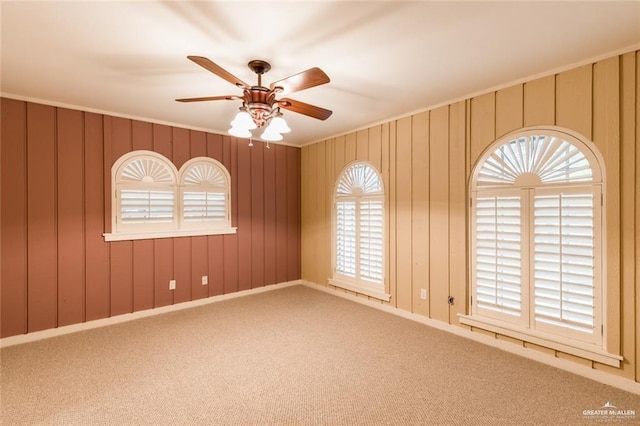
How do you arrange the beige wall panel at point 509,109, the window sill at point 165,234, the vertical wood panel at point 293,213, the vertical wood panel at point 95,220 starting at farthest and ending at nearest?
the vertical wood panel at point 293,213 < the window sill at point 165,234 < the vertical wood panel at point 95,220 < the beige wall panel at point 509,109

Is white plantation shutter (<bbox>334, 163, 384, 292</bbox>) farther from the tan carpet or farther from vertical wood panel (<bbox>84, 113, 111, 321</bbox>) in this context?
vertical wood panel (<bbox>84, 113, 111, 321</bbox>)

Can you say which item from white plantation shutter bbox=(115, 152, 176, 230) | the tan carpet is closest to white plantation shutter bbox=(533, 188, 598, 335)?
the tan carpet

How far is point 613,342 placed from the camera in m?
2.32

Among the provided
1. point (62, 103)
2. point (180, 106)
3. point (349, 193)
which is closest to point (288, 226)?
point (349, 193)

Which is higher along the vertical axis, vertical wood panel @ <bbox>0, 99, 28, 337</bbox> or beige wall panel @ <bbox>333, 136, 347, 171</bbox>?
beige wall panel @ <bbox>333, 136, 347, 171</bbox>

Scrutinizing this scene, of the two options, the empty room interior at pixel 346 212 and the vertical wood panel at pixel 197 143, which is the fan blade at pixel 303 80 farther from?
the vertical wood panel at pixel 197 143

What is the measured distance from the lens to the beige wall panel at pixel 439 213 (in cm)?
338

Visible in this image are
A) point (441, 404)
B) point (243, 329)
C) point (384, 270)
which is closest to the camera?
point (441, 404)

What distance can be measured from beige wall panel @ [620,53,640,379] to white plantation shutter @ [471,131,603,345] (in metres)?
0.14

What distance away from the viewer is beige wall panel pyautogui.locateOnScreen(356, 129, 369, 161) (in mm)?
4297

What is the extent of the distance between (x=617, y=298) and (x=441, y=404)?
1.61m

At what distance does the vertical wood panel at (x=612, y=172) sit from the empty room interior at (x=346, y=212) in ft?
0.05

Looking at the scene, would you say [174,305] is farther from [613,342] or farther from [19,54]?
[613,342]

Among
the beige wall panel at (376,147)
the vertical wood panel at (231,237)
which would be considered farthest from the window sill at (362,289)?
the beige wall panel at (376,147)
